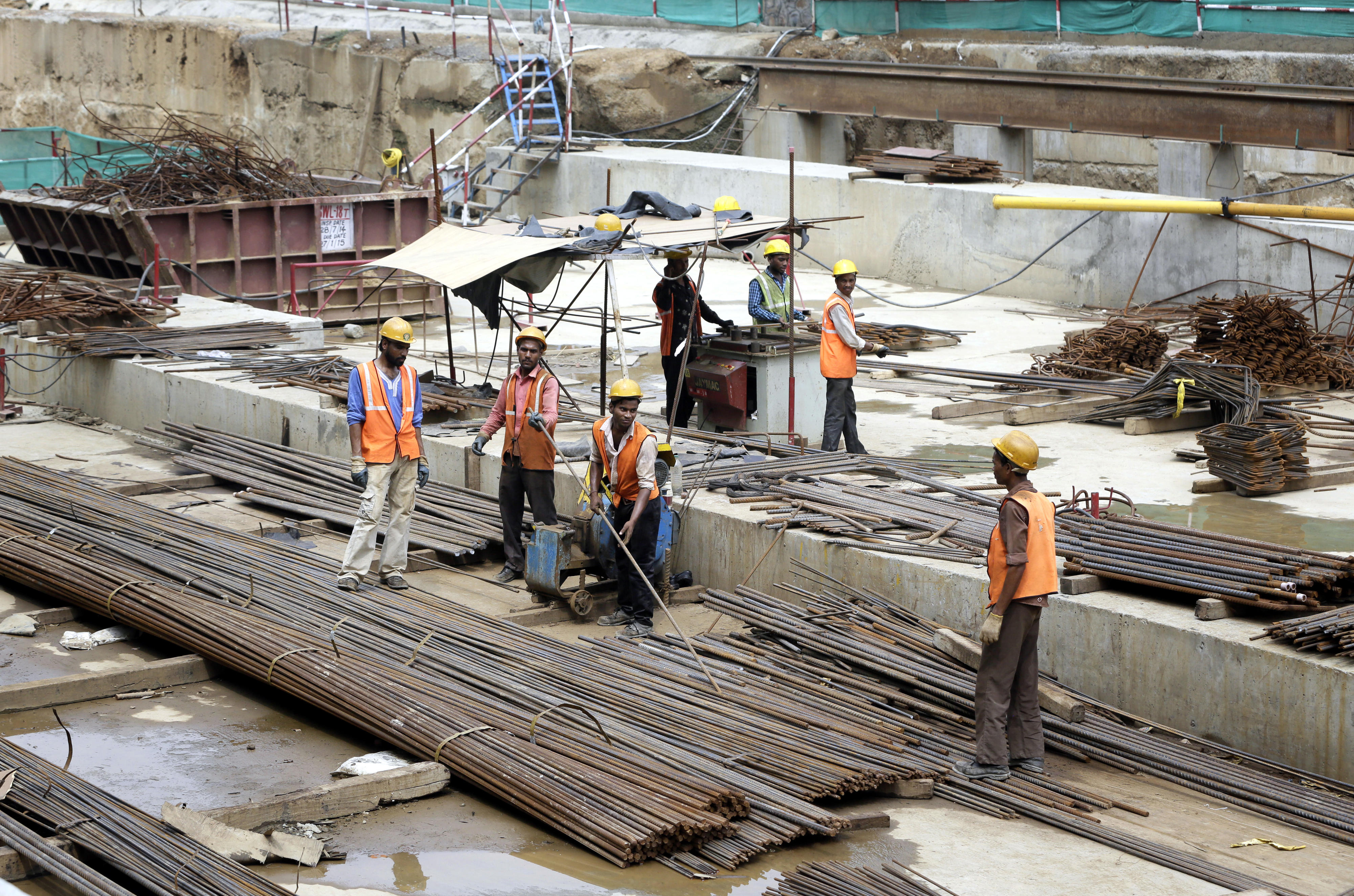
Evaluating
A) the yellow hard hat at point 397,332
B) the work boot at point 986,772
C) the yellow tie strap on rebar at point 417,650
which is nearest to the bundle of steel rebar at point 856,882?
the work boot at point 986,772

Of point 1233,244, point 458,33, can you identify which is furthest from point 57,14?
point 1233,244

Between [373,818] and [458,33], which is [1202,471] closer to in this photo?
[373,818]

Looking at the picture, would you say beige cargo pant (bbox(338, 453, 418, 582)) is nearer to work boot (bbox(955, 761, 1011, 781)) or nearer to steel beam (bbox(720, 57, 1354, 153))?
work boot (bbox(955, 761, 1011, 781))

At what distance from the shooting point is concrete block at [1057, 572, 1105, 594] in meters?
9.50

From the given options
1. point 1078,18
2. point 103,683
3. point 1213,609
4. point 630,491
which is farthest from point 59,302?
point 1078,18

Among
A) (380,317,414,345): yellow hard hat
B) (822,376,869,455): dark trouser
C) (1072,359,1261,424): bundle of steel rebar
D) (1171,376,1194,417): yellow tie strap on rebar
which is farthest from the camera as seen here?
(1171,376,1194,417): yellow tie strap on rebar

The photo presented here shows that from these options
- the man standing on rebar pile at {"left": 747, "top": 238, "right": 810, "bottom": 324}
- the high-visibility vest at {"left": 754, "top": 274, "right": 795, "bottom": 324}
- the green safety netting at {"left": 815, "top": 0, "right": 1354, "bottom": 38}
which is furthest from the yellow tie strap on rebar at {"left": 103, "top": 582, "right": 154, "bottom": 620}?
the green safety netting at {"left": 815, "top": 0, "right": 1354, "bottom": 38}

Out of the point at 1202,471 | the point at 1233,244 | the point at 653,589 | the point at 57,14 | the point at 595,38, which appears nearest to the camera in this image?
the point at 653,589

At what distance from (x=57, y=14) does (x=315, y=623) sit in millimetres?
35827

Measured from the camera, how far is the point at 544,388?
37.2 feet

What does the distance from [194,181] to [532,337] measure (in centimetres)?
1092

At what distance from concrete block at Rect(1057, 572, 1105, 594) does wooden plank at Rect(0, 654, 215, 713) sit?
528cm

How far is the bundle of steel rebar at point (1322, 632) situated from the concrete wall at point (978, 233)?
10.3 meters

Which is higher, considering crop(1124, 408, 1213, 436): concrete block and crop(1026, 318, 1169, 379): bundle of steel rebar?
crop(1026, 318, 1169, 379): bundle of steel rebar
